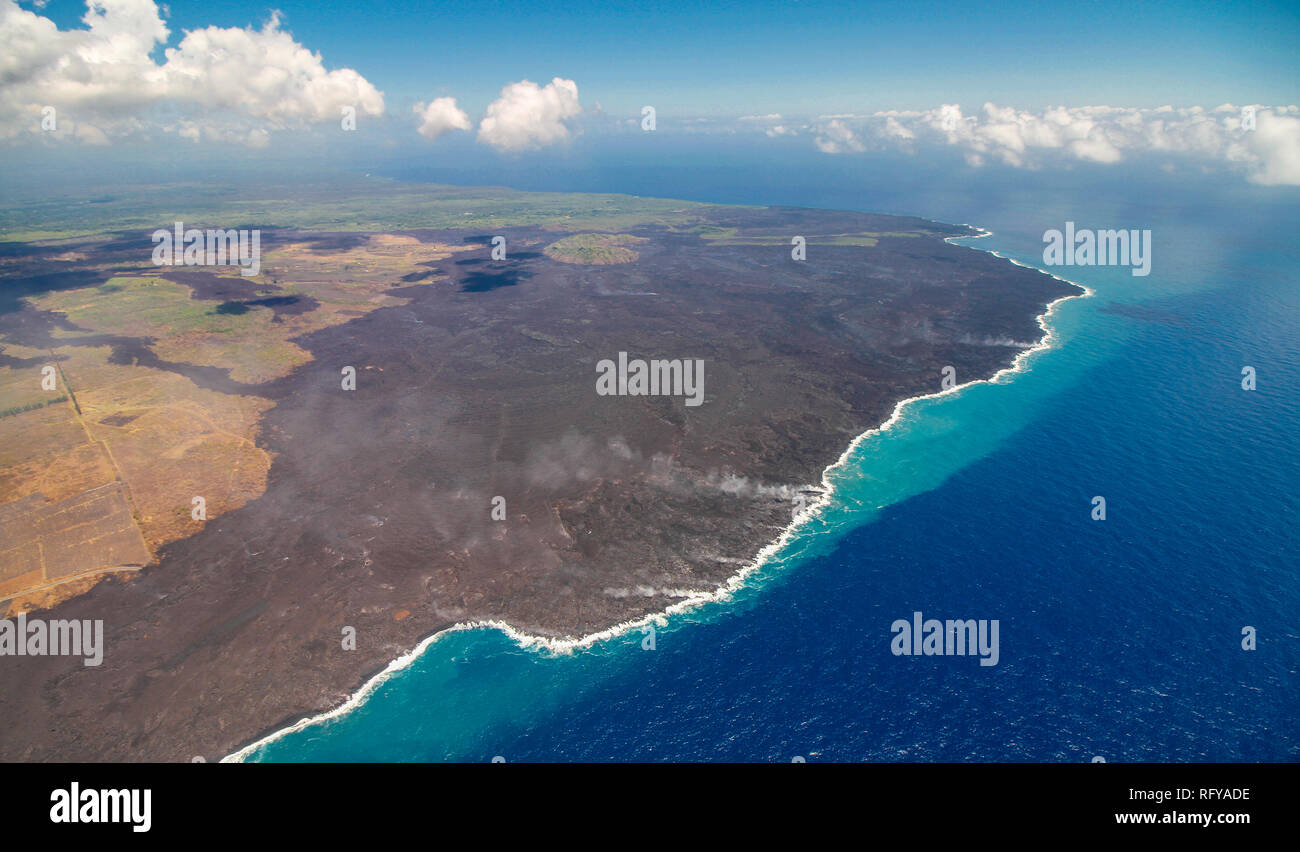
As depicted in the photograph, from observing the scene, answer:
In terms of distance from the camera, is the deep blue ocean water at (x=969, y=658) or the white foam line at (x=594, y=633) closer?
the deep blue ocean water at (x=969, y=658)

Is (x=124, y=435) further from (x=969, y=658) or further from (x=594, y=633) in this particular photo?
(x=969, y=658)

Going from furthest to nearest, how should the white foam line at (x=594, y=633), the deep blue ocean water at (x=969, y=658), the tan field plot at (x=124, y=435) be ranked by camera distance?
the tan field plot at (x=124, y=435) < the white foam line at (x=594, y=633) < the deep blue ocean water at (x=969, y=658)

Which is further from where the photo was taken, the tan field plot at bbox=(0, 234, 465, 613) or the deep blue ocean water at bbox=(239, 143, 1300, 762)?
the tan field plot at bbox=(0, 234, 465, 613)

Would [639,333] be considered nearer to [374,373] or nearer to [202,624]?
[374,373]

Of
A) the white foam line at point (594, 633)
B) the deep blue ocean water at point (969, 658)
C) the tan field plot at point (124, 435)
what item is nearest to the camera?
the deep blue ocean water at point (969, 658)

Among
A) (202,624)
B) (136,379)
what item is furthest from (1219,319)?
(136,379)

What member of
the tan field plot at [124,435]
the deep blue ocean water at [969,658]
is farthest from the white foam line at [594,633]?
the tan field plot at [124,435]

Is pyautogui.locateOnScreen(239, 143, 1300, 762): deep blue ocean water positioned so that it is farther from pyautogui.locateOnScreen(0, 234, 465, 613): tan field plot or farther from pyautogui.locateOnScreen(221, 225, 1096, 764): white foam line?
pyautogui.locateOnScreen(0, 234, 465, 613): tan field plot

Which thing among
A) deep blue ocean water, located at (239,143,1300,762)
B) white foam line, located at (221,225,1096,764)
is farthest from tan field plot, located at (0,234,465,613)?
deep blue ocean water, located at (239,143,1300,762)

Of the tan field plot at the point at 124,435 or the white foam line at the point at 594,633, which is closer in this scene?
the white foam line at the point at 594,633

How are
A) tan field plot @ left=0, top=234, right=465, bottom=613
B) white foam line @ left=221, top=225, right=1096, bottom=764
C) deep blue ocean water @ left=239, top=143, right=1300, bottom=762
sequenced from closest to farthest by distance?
deep blue ocean water @ left=239, top=143, right=1300, bottom=762
white foam line @ left=221, top=225, right=1096, bottom=764
tan field plot @ left=0, top=234, right=465, bottom=613

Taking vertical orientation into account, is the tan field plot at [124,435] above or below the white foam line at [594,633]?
above

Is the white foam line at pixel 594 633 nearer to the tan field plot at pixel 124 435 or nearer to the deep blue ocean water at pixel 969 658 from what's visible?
the deep blue ocean water at pixel 969 658
